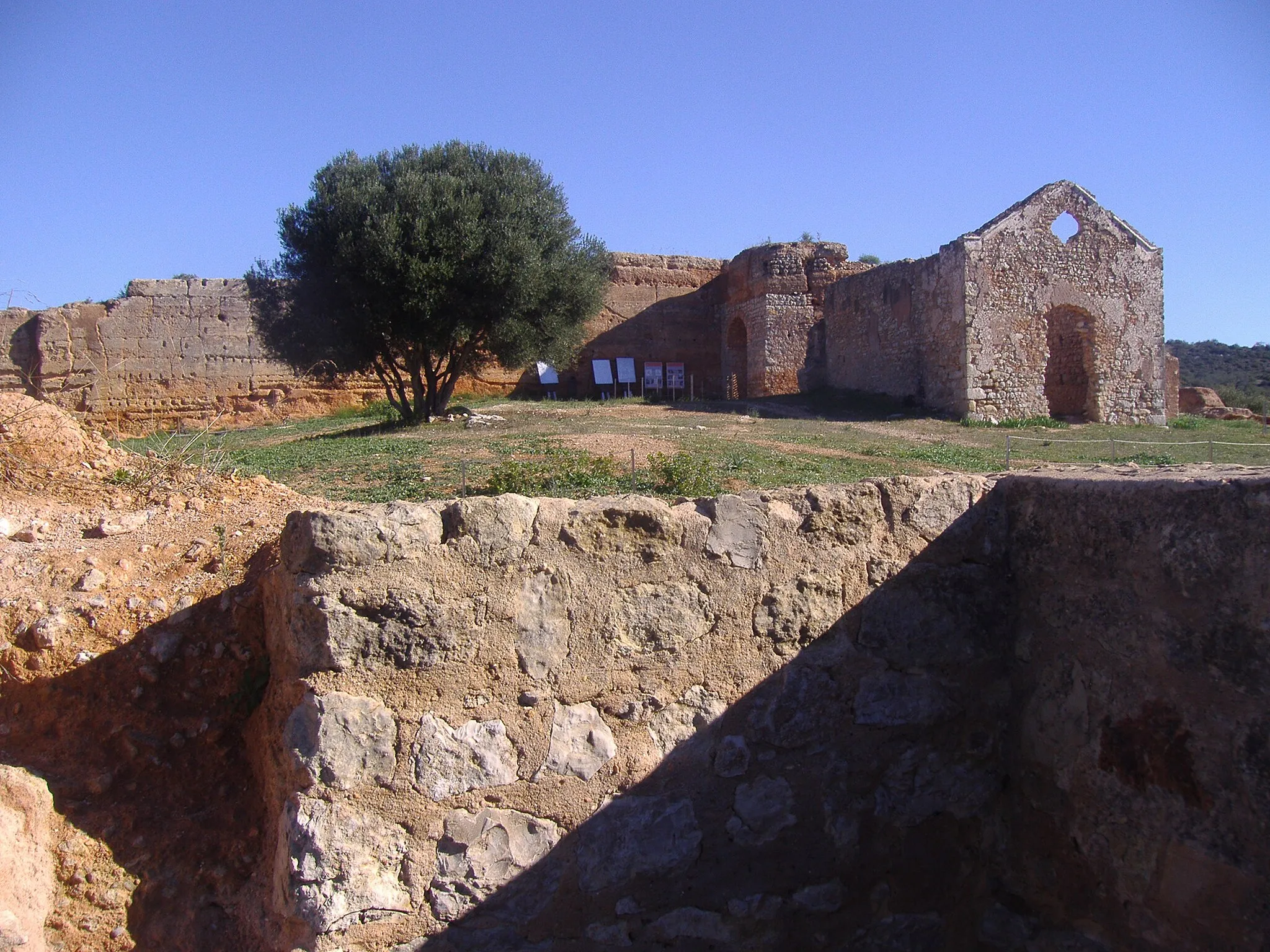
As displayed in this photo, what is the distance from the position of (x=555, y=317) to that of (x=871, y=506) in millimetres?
11877

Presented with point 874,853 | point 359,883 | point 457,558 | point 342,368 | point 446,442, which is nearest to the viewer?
point 359,883

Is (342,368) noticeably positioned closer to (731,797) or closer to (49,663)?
(49,663)

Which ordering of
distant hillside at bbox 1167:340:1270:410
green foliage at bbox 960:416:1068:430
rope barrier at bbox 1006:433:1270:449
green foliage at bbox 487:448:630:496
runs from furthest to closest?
1. distant hillside at bbox 1167:340:1270:410
2. green foliage at bbox 960:416:1068:430
3. rope barrier at bbox 1006:433:1270:449
4. green foliage at bbox 487:448:630:496

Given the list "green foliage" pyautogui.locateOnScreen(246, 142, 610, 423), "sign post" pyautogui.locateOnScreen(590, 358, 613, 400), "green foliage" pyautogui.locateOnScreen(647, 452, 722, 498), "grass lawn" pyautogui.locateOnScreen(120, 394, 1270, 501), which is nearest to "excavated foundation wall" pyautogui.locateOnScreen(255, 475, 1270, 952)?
"grass lawn" pyautogui.locateOnScreen(120, 394, 1270, 501)

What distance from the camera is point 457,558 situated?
2.54m

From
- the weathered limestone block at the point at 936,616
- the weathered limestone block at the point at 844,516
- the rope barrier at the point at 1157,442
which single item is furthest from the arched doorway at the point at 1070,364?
the weathered limestone block at the point at 844,516

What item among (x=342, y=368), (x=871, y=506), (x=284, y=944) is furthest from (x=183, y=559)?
(x=342, y=368)

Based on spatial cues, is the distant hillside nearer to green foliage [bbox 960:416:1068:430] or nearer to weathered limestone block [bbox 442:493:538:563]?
green foliage [bbox 960:416:1068:430]

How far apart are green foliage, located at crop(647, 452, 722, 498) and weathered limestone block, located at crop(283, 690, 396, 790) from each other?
16.1 feet

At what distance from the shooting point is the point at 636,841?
8.36 feet

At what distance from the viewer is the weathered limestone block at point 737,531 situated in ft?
9.13

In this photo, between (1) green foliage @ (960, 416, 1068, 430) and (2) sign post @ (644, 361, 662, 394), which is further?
(2) sign post @ (644, 361, 662, 394)

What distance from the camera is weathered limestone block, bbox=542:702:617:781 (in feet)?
8.33

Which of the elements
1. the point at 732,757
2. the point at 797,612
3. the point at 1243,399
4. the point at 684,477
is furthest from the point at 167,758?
the point at 1243,399
